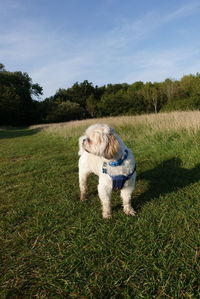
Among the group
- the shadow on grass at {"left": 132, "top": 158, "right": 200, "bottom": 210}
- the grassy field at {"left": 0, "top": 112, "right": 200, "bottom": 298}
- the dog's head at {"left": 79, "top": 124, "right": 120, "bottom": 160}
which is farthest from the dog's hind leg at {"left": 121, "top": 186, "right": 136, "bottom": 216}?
the dog's head at {"left": 79, "top": 124, "right": 120, "bottom": 160}

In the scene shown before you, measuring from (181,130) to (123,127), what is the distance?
3.82m

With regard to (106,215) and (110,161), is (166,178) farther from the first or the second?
(110,161)

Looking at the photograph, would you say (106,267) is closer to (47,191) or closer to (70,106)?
(47,191)

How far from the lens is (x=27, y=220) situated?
10.7ft

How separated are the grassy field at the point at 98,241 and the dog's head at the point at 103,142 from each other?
0.98 m

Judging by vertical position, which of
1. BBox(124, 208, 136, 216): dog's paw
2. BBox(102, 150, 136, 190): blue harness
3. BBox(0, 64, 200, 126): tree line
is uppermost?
BBox(0, 64, 200, 126): tree line

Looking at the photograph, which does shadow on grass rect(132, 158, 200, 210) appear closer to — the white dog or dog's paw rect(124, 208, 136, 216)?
dog's paw rect(124, 208, 136, 216)

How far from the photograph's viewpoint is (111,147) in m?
2.84

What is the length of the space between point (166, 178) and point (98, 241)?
2543 mm

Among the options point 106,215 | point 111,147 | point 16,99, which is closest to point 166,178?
point 106,215

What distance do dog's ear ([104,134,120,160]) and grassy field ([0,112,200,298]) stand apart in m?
0.95

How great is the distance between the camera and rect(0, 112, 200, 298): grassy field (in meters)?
1.95

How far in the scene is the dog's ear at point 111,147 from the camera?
9.32 ft

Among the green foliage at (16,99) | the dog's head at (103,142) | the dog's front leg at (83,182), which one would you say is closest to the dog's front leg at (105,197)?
the dog's head at (103,142)
